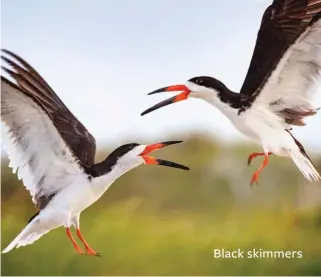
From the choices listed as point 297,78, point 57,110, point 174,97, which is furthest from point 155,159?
point 297,78

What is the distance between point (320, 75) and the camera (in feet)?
5.37

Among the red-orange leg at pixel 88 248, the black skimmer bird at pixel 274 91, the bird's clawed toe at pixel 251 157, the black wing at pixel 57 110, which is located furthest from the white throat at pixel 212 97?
the red-orange leg at pixel 88 248

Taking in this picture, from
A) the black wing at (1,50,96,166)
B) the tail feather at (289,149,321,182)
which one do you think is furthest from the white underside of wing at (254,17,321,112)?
the black wing at (1,50,96,166)

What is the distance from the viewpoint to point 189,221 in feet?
5.57

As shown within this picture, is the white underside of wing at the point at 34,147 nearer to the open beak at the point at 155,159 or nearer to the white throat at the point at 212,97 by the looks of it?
the open beak at the point at 155,159

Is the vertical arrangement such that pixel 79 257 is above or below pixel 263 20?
below

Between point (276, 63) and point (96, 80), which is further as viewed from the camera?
point (96, 80)

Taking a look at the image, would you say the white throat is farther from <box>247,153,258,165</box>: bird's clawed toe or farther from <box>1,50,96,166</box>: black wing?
<box>1,50,96,166</box>: black wing

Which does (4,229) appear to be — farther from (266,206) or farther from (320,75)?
(320,75)

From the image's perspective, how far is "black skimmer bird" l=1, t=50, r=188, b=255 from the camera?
1.64 metres

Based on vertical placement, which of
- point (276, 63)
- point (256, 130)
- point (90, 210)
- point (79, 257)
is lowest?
point (79, 257)

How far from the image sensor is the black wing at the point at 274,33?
1640mm

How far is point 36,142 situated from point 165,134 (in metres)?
0.32

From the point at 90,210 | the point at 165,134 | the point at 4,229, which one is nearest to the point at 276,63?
the point at 165,134
